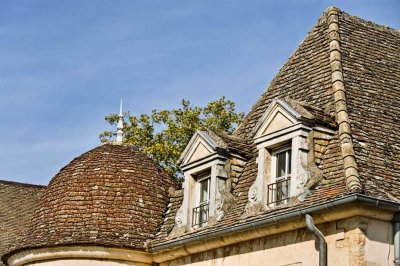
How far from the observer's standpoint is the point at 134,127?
33.7m

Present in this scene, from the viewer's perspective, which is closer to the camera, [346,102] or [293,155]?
[293,155]

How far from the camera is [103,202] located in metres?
22.3

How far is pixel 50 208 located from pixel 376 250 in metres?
8.57

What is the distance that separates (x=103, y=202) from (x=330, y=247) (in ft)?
21.9

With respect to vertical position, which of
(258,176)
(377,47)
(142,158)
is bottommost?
(258,176)

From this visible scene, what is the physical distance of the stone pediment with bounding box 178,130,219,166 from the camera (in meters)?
21.0

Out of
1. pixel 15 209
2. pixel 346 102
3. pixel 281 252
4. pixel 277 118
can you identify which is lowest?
pixel 281 252

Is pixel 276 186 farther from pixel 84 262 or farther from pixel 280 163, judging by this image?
pixel 84 262

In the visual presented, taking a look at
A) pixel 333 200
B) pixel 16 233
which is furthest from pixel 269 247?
pixel 16 233

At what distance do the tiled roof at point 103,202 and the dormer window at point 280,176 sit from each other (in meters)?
3.98

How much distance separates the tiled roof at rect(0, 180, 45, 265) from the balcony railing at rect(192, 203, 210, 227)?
29.8 feet

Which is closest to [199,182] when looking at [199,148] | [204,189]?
[204,189]

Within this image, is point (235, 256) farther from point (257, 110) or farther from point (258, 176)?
point (257, 110)

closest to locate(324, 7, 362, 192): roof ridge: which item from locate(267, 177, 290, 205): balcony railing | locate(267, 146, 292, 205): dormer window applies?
locate(267, 146, 292, 205): dormer window
